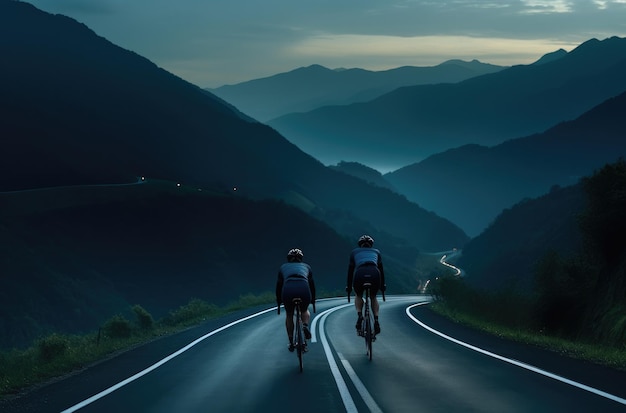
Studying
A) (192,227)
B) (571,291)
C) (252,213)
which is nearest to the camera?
(571,291)

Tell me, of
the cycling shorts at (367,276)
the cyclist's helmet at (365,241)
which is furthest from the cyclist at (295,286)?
the cyclist's helmet at (365,241)

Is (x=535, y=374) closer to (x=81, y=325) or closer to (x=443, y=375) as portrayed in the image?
(x=443, y=375)

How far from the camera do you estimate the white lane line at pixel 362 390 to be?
10805 mm

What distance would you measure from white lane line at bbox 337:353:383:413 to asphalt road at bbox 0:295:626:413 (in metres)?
0.02

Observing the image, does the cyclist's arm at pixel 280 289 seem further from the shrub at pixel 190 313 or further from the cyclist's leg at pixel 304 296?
the shrub at pixel 190 313

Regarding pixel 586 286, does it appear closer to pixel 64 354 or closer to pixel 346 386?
pixel 64 354

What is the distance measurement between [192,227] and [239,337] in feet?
357

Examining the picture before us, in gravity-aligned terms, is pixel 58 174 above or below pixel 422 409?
above

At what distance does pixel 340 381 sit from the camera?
44.8 ft

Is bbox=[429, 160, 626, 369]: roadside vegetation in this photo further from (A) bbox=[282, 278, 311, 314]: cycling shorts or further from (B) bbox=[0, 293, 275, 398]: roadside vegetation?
(B) bbox=[0, 293, 275, 398]: roadside vegetation

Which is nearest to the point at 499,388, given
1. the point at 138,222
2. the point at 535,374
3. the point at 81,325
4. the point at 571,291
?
the point at 535,374

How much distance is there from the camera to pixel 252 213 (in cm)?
14875

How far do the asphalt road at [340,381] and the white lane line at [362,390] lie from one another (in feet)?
0.06

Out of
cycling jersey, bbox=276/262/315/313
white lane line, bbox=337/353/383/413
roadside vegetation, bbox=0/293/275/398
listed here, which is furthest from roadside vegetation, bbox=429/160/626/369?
roadside vegetation, bbox=0/293/275/398
